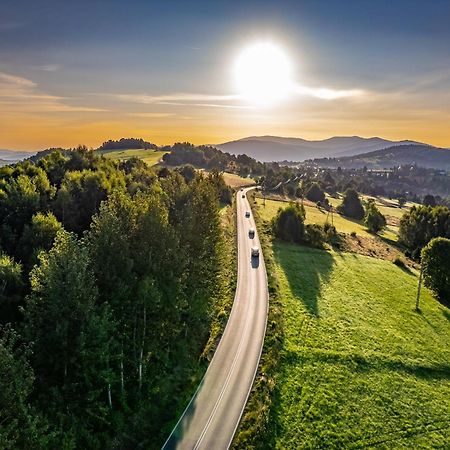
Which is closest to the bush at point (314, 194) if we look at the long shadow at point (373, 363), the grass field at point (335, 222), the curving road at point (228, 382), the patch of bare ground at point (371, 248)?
the grass field at point (335, 222)

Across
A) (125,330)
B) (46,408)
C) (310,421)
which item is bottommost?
(310,421)

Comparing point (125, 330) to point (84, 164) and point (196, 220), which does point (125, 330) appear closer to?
point (196, 220)

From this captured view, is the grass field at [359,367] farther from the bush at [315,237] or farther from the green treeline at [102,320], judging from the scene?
the bush at [315,237]

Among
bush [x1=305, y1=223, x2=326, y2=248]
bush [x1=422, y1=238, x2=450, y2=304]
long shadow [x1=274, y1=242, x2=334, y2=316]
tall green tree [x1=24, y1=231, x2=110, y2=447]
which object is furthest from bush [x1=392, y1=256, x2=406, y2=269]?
tall green tree [x1=24, y1=231, x2=110, y2=447]

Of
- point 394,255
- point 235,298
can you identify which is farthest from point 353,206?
point 235,298

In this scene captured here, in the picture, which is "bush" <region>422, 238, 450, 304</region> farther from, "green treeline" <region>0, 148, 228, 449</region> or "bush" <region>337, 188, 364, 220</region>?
"bush" <region>337, 188, 364, 220</region>

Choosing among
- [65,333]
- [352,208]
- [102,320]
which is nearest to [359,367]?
[102,320]
